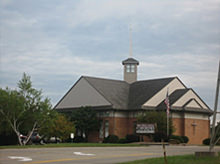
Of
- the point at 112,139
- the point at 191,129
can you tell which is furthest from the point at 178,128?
the point at 112,139

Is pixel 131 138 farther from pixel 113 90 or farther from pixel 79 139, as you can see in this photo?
pixel 113 90

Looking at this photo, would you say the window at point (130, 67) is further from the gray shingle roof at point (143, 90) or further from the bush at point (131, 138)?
the bush at point (131, 138)

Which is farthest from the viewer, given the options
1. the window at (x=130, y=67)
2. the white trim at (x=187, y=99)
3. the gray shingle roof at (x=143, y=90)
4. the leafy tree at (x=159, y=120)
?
the window at (x=130, y=67)

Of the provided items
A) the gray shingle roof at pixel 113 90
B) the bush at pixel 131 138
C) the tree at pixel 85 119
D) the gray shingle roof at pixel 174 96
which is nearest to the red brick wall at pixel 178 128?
the tree at pixel 85 119

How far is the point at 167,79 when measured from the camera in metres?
60.8

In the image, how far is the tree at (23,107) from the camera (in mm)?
41500

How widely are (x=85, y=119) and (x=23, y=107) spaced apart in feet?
54.5

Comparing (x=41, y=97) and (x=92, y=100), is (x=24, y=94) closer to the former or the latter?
(x=41, y=97)

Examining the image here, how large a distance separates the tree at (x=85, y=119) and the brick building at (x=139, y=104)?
1.25 m

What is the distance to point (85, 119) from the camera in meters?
57.7

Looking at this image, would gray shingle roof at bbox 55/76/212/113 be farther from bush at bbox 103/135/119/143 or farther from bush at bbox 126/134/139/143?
bush at bbox 126/134/139/143

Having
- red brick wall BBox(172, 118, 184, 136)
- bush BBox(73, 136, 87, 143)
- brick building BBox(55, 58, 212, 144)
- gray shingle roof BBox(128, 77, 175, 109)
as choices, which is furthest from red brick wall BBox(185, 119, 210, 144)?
bush BBox(73, 136, 87, 143)

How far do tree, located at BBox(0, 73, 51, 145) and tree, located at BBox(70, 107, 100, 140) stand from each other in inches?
563

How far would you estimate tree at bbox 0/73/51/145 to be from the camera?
1634 inches
